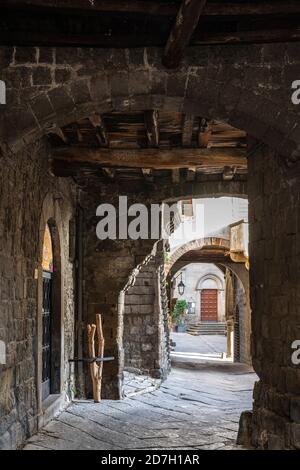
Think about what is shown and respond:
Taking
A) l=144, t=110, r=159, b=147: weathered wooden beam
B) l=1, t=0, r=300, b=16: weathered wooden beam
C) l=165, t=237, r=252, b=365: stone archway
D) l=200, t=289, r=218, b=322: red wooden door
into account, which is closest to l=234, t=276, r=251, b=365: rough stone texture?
l=165, t=237, r=252, b=365: stone archway

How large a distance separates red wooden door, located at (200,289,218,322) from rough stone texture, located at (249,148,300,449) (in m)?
32.0

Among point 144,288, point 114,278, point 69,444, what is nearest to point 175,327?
point 144,288

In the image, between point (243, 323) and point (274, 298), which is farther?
point (243, 323)

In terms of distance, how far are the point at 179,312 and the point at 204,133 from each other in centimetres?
2892

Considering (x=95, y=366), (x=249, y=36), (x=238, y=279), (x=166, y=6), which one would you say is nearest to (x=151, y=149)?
(x=249, y=36)

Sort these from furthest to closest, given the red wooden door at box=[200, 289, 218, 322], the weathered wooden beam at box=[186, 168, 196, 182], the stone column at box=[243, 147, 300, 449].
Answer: the red wooden door at box=[200, 289, 218, 322] < the weathered wooden beam at box=[186, 168, 196, 182] < the stone column at box=[243, 147, 300, 449]

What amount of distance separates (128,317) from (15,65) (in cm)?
737

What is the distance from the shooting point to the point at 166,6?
3973 mm

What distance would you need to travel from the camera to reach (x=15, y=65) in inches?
179

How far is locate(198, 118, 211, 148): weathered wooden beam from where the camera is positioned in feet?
21.0

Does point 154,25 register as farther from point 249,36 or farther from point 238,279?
point 238,279

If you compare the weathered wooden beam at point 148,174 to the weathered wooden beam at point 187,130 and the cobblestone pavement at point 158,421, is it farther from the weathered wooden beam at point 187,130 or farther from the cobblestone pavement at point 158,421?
the cobblestone pavement at point 158,421

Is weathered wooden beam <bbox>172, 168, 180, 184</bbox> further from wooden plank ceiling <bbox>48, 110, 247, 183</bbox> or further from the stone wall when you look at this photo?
the stone wall
